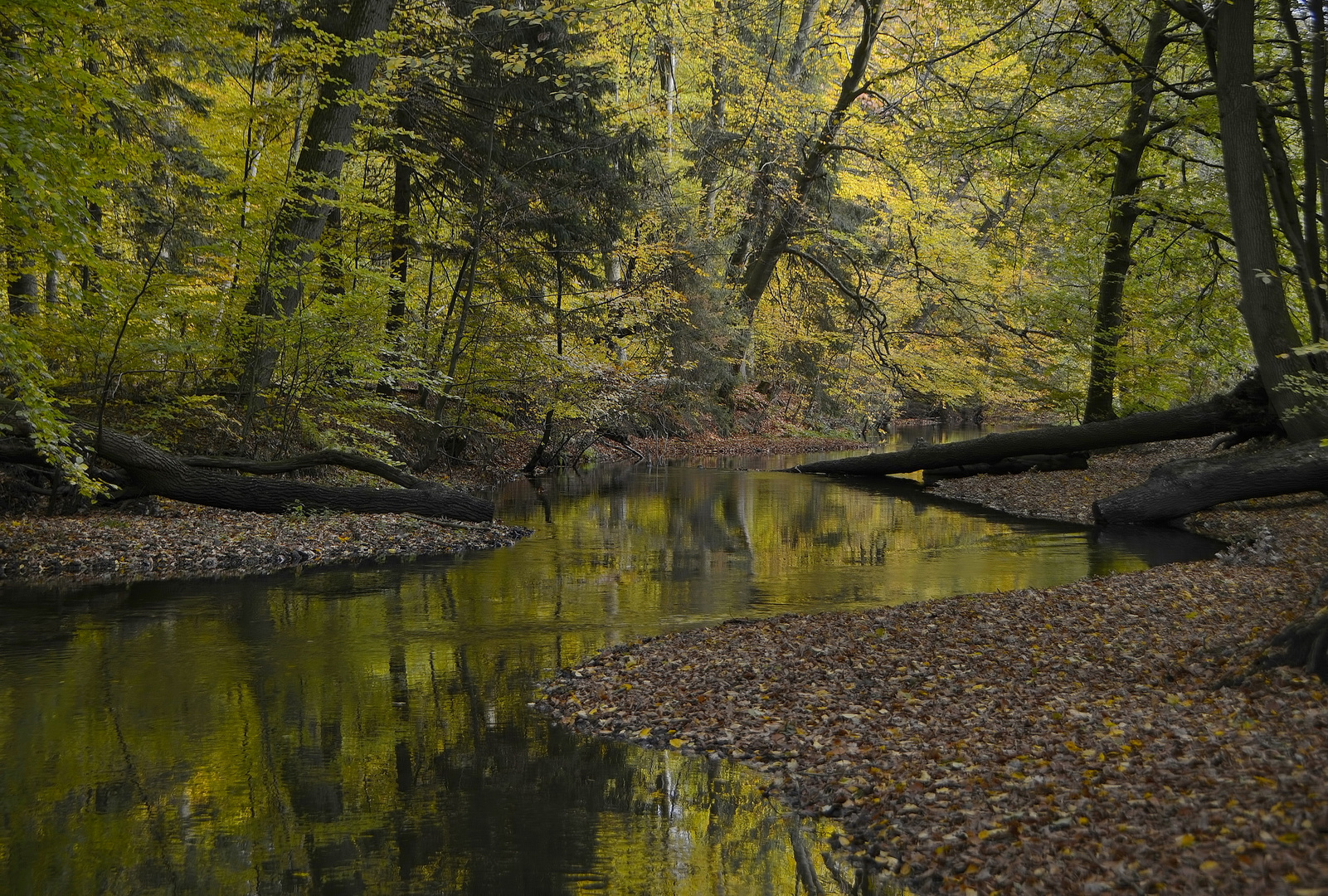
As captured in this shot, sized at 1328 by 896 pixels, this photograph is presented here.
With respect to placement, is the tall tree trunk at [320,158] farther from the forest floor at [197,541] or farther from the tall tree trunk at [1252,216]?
the tall tree trunk at [1252,216]

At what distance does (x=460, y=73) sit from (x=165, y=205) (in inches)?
274

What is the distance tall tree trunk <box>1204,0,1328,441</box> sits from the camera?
11.9 m

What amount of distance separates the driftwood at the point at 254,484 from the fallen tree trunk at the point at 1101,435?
10.4m

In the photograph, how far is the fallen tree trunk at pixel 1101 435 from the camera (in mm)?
15383

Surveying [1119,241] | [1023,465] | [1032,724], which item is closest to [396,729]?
[1032,724]

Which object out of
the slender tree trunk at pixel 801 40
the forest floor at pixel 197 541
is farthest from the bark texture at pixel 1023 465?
the slender tree trunk at pixel 801 40

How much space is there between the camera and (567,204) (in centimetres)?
1853

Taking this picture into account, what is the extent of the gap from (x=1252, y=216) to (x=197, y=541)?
44.9ft

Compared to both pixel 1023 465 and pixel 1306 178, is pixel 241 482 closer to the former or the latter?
pixel 1306 178

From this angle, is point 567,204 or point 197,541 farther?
point 567,204

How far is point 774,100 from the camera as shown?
22672 millimetres

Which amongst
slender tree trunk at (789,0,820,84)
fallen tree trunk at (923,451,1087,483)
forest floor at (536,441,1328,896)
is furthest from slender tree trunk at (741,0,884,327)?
forest floor at (536,441,1328,896)

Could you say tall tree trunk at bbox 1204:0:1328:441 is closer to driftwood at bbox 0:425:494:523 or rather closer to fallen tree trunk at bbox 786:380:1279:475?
fallen tree trunk at bbox 786:380:1279:475

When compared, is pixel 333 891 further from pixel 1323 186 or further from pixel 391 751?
pixel 1323 186
